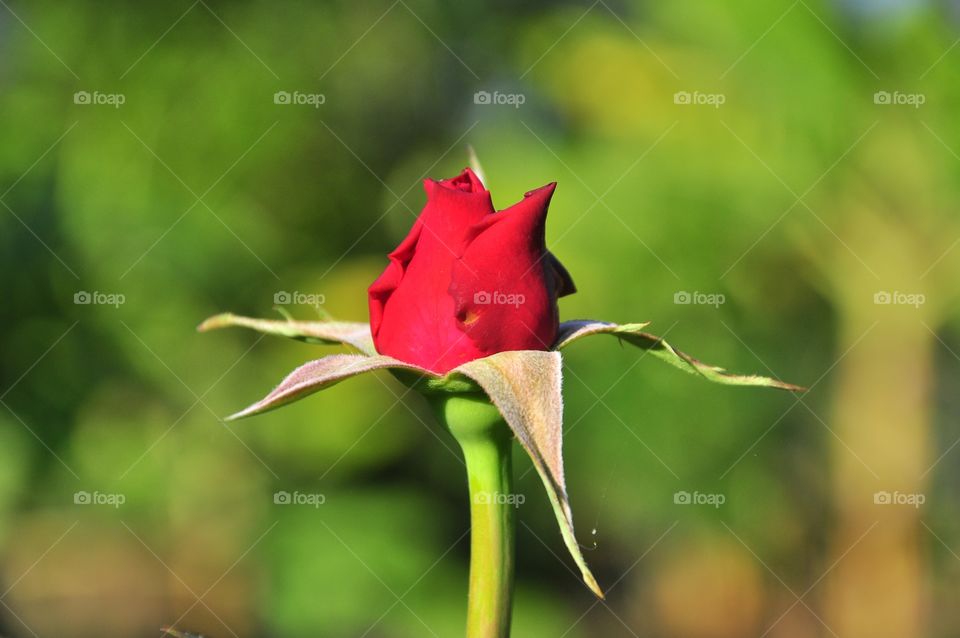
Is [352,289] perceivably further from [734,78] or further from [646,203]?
[734,78]

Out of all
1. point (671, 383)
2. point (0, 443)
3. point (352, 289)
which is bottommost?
point (0, 443)

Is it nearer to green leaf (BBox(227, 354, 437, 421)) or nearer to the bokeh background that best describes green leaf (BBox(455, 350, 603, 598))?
green leaf (BBox(227, 354, 437, 421))

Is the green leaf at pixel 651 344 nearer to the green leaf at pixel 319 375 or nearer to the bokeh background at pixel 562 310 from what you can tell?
the green leaf at pixel 319 375


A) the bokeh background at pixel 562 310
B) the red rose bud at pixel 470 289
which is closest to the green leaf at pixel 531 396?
the red rose bud at pixel 470 289

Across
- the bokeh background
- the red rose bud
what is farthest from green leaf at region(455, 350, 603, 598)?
the bokeh background

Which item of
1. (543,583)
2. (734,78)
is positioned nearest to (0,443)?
(543,583)

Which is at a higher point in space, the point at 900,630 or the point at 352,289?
the point at 352,289
